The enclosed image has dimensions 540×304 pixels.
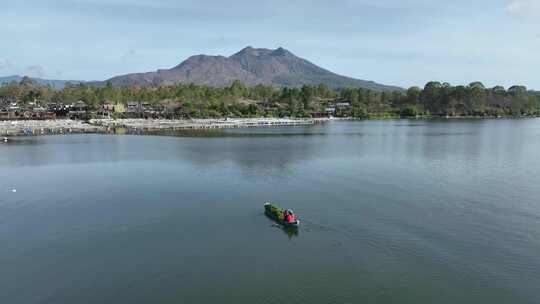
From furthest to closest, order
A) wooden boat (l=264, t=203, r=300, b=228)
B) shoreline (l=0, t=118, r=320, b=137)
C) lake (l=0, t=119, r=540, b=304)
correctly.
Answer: shoreline (l=0, t=118, r=320, b=137) < wooden boat (l=264, t=203, r=300, b=228) < lake (l=0, t=119, r=540, b=304)

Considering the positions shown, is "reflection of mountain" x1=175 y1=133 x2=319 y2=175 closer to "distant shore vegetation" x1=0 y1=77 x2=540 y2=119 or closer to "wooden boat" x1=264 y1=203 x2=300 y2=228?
"wooden boat" x1=264 y1=203 x2=300 y2=228

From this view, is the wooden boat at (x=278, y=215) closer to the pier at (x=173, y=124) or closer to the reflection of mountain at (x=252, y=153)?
the reflection of mountain at (x=252, y=153)

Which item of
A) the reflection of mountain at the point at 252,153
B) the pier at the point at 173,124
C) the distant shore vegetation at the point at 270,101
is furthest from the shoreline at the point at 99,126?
the reflection of mountain at the point at 252,153

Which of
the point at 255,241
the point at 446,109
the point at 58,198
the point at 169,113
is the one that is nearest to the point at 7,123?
the point at 169,113

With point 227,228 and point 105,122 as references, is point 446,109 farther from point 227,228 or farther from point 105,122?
point 227,228

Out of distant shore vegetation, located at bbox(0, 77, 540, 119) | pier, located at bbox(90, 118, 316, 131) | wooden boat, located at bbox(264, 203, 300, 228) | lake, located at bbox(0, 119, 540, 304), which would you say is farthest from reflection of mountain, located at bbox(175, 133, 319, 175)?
distant shore vegetation, located at bbox(0, 77, 540, 119)

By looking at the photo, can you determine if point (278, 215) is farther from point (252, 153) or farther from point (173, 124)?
point (173, 124)
